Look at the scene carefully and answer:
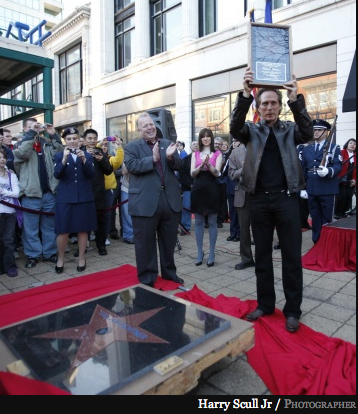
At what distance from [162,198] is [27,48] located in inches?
124

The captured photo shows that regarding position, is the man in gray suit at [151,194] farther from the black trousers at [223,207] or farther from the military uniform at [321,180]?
the black trousers at [223,207]

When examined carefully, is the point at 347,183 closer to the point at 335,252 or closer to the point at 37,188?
the point at 335,252

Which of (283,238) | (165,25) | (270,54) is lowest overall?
(283,238)

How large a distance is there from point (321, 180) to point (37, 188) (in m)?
4.37

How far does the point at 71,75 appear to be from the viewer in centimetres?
2152

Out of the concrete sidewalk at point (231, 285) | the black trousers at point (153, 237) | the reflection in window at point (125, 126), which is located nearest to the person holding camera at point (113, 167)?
the concrete sidewalk at point (231, 285)

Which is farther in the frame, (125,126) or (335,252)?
(125,126)

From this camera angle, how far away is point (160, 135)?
14.7ft

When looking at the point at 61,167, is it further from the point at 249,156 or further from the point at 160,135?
the point at 249,156

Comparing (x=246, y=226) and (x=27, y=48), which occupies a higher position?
(x=27, y=48)

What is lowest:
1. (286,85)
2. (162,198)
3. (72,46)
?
(162,198)

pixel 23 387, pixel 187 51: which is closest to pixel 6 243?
pixel 23 387
